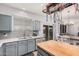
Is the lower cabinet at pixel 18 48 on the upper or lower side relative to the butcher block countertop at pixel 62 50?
lower

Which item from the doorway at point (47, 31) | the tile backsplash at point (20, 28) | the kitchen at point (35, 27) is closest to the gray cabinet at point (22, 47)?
the kitchen at point (35, 27)

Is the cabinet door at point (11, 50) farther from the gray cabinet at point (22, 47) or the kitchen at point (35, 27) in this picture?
the gray cabinet at point (22, 47)

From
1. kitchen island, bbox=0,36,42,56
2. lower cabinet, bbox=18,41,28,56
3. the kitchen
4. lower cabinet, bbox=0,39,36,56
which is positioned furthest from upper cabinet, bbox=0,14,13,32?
lower cabinet, bbox=18,41,28,56

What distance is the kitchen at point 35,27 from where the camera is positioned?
8.41 ft

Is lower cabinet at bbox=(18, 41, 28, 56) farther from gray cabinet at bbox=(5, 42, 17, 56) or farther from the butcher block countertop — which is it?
the butcher block countertop

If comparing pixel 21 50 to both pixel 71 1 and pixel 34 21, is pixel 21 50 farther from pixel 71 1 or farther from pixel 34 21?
pixel 71 1

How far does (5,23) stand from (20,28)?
2.80 feet

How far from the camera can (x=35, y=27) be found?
4812 millimetres

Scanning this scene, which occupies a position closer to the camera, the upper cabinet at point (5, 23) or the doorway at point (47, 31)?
the upper cabinet at point (5, 23)

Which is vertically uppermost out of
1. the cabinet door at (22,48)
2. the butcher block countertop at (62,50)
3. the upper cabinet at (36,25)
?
the upper cabinet at (36,25)

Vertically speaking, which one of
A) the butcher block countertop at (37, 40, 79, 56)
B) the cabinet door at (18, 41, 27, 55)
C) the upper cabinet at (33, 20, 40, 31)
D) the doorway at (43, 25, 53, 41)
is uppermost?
the upper cabinet at (33, 20, 40, 31)

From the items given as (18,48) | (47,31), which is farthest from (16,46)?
(47,31)

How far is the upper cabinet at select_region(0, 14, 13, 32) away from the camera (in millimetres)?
3251

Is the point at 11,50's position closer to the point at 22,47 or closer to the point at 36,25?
the point at 22,47
